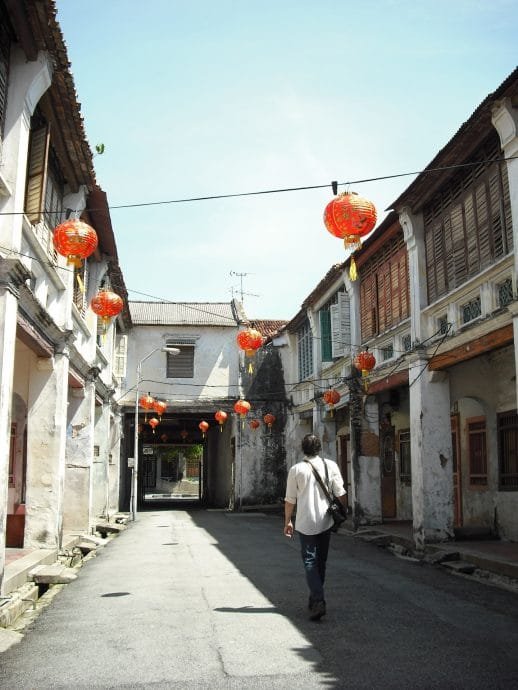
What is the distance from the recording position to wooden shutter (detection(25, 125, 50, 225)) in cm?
962

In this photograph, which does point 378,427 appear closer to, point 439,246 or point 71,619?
point 439,246

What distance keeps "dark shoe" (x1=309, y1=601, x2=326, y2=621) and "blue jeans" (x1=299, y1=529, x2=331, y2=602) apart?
5cm

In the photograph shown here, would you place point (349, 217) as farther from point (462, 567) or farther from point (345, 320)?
point (345, 320)

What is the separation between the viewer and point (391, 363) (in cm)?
1591

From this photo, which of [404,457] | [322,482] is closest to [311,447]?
[322,482]

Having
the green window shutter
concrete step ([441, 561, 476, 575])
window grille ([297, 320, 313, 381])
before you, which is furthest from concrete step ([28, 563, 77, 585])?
window grille ([297, 320, 313, 381])

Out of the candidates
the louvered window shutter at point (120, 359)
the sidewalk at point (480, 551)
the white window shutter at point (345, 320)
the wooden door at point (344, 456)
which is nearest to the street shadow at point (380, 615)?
the sidewalk at point (480, 551)

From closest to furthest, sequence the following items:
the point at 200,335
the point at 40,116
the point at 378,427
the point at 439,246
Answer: the point at 40,116 < the point at 439,246 < the point at 378,427 < the point at 200,335

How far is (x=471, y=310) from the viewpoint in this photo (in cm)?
1214

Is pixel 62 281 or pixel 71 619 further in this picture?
pixel 62 281

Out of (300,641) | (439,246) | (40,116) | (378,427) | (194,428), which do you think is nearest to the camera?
(300,641)

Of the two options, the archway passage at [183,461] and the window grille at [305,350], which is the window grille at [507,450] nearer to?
the window grille at [305,350]

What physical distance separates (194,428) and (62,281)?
28.2 meters

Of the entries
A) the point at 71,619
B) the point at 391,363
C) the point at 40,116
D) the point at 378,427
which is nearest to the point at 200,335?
the point at 378,427
